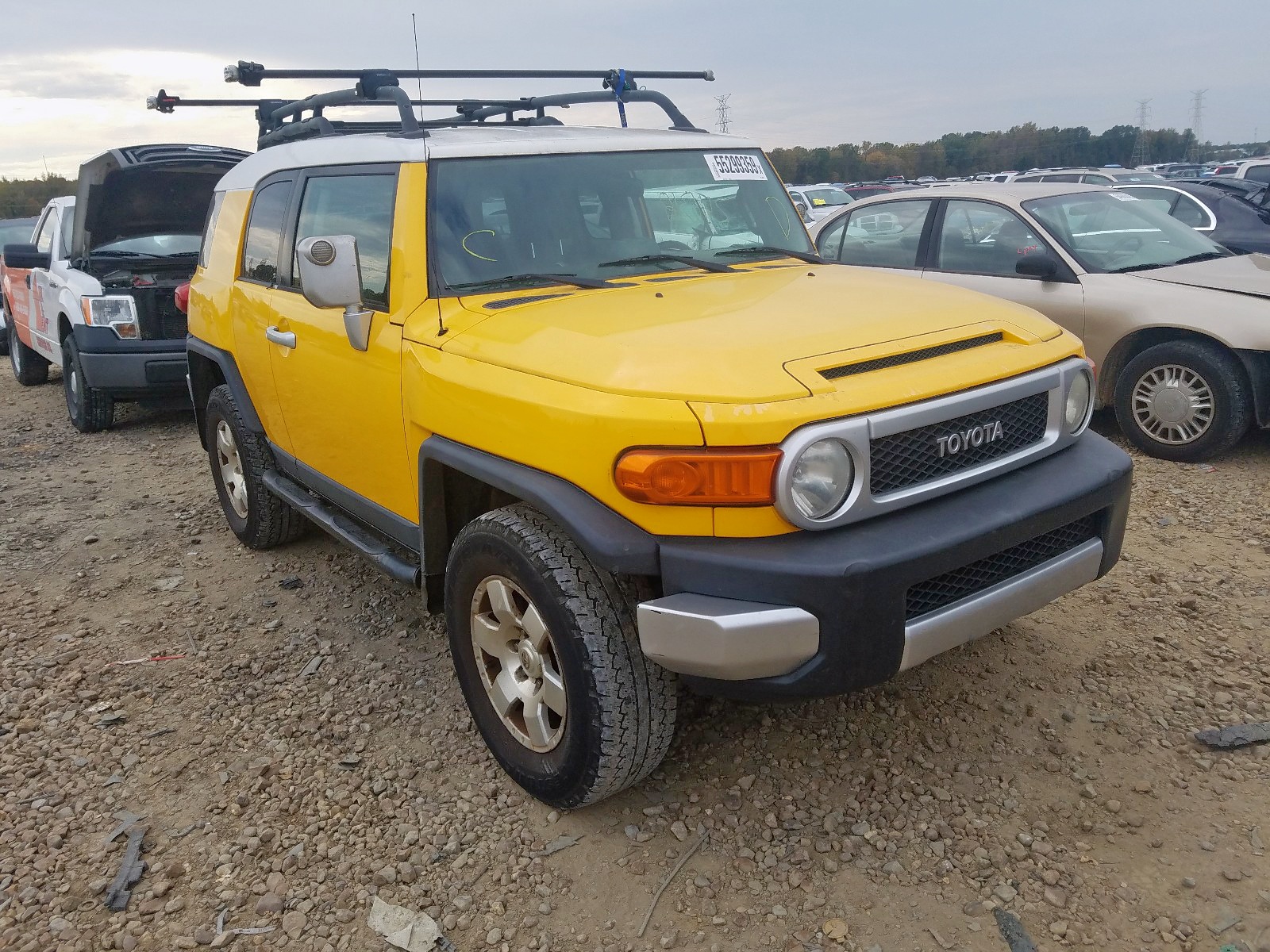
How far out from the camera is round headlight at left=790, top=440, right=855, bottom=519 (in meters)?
2.29

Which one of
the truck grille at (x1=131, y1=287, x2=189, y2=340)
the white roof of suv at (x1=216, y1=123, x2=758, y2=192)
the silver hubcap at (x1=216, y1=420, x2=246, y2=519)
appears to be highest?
the white roof of suv at (x1=216, y1=123, x2=758, y2=192)

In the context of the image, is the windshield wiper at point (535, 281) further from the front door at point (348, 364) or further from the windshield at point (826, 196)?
the windshield at point (826, 196)

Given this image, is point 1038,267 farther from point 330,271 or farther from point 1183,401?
point 330,271

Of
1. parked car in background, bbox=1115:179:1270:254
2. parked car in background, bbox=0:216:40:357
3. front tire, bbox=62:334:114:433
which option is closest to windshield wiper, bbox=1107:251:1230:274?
parked car in background, bbox=1115:179:1270:254

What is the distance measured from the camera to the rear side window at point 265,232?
4.16 meters

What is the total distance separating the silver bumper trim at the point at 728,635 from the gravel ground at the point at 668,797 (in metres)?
0.69

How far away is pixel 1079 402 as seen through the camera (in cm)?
294

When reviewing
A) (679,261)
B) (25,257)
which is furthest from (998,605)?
(25,257)

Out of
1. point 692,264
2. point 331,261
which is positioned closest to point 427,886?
point 331,261

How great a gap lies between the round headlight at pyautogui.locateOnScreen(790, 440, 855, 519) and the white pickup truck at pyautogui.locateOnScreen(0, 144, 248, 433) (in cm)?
649

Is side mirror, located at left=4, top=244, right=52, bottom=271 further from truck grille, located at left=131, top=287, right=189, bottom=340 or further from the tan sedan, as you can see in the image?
the tan sedan

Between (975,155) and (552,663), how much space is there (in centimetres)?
5760

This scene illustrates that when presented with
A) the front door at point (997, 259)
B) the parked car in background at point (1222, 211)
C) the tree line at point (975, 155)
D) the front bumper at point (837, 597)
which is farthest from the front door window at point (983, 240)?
the tree line at point (975, 155)

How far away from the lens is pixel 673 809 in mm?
2861
